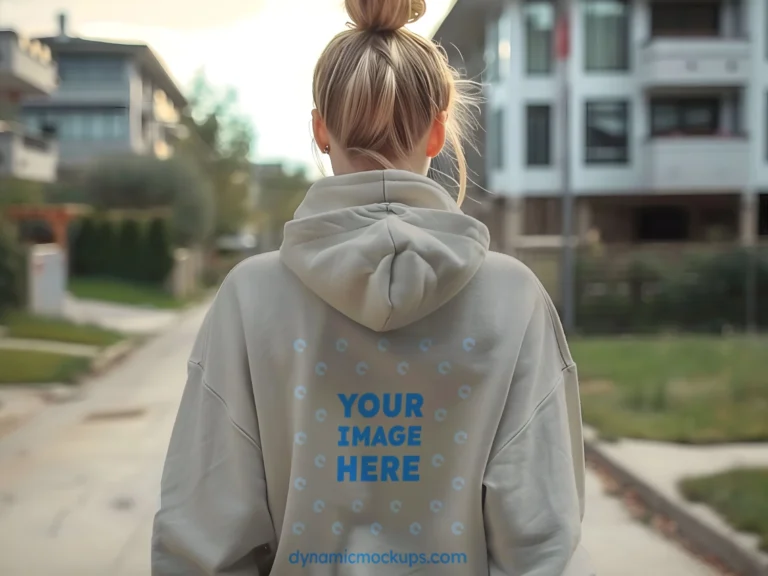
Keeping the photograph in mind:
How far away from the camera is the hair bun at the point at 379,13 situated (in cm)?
115

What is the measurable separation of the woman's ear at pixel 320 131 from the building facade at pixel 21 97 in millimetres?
17600

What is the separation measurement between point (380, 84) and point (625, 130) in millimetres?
23473

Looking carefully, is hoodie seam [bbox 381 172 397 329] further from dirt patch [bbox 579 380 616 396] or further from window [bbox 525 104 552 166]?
window [bbox 525 104 552 166]

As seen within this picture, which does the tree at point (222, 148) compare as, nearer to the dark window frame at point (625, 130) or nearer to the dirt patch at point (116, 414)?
the dark window frame at point (625, 130)

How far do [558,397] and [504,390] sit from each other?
81mm

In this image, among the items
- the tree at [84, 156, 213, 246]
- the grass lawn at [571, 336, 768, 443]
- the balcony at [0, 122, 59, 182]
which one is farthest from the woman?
the tree at [84, 156, 213, 246]

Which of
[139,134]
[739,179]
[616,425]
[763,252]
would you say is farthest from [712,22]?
[616,425]

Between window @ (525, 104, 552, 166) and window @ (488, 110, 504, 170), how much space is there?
2.07ft

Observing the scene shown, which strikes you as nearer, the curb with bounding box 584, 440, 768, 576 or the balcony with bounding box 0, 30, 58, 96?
the curb with bounding box 584, 440, 768, 576

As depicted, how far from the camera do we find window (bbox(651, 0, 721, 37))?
77.8 ft

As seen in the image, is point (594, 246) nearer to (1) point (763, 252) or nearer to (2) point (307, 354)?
(1) point (763, 252)

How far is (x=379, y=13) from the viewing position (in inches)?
45.3

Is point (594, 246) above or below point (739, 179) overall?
below

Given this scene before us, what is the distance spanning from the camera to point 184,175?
26.3 m
